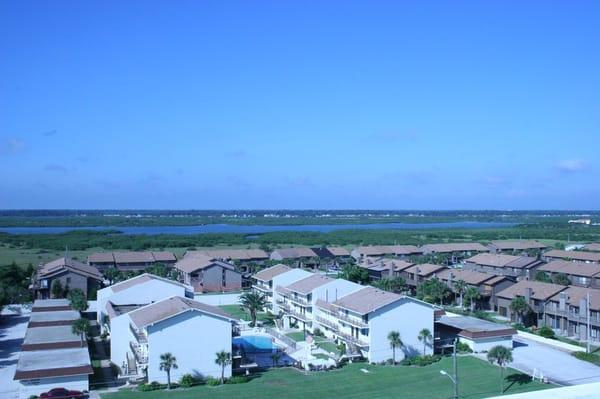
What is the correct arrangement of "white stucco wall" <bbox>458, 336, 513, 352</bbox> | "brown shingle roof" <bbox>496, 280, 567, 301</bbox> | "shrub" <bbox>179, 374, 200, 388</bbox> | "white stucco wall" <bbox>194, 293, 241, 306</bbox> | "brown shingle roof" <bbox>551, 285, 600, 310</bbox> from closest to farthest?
"shrub" <bbox>179, 374, 200, 388</bbox> → "white stucco wall" <bbox>458, 336, 513, 352</bbox> → "brown shingle roof" <bbox>551, 285, 600, 310</bbox> → "brown shingle roof" <bbox>496, 280, 567, 301</bbox> → "white stucco wall" <bbox>194, 293, 241, 306</bbox>

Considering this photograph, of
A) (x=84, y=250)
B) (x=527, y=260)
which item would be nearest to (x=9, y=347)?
(x=527, y=260)

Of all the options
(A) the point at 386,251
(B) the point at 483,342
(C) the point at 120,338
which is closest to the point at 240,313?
(C) the point at 120,338

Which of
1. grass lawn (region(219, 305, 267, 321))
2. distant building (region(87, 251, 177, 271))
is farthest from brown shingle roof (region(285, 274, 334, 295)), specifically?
distant building (region(87, 251, 177, 271))

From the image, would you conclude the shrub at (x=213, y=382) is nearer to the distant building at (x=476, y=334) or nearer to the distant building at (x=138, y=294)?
the distant building at (x=138, y=294)

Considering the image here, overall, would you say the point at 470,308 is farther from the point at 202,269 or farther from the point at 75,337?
the point at 75,337

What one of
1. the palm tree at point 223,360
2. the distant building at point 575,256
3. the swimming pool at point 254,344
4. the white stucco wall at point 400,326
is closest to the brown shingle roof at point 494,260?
the distant building at point 575,256

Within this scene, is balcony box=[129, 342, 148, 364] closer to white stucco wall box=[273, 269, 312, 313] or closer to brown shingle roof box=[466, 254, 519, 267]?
white stucco wall box=[273, 269, 312, 313]
